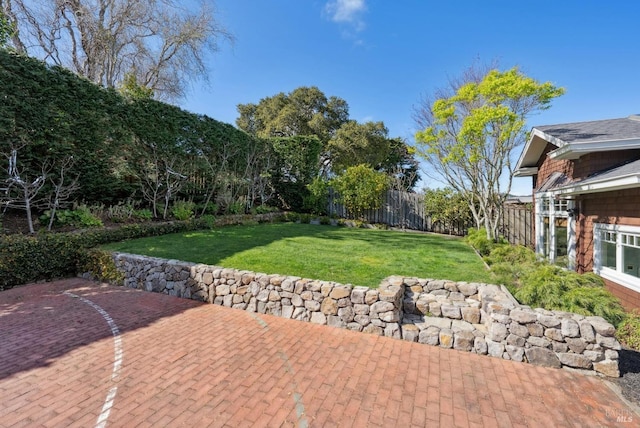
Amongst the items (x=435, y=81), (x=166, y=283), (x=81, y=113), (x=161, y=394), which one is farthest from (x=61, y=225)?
(x=435, y=81)

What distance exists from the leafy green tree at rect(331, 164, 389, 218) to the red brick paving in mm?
10861

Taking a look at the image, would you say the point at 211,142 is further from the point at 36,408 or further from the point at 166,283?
the point at 36,408

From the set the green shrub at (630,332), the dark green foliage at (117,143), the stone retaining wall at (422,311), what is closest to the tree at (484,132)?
the green shrub at (630,332)

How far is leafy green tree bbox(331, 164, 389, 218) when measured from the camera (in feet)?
49.7

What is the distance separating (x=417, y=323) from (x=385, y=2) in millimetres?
11068

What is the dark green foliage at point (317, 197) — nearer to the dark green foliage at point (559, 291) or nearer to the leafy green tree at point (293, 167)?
the leafy green tree at point (293, 167)

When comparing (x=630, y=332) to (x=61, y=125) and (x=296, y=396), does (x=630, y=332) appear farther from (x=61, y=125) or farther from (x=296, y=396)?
(x=61, y=125)

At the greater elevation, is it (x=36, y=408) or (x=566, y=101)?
(x=566, y=101)

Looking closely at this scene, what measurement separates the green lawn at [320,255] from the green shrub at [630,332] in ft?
6.51

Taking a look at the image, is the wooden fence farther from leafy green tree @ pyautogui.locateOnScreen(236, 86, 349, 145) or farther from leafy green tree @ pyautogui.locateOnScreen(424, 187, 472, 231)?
leafy green tree @ pyautogui.locateOnScreen(236, 86, 349, 145)

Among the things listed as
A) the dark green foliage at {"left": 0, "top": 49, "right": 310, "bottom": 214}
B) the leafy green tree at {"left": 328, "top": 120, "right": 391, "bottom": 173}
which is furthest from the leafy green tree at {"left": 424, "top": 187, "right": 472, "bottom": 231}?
the leafy green tree at {"left": 328, "top": 120, "right": 391, "bottom": 173}

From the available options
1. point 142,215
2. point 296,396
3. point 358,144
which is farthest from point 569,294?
point 358,144

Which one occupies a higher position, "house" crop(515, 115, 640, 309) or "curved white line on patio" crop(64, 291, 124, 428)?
"house" crop(515, 115, 640, 309)

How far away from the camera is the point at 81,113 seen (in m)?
9.20
